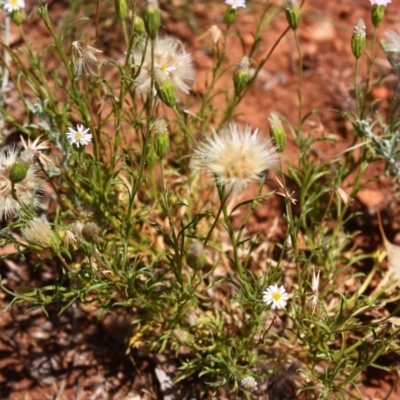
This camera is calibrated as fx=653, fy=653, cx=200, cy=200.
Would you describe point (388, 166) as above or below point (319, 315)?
above

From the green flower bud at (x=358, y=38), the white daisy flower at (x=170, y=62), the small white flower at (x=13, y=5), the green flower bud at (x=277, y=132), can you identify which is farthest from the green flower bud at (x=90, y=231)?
the green flower bud at (x=358, y=38)

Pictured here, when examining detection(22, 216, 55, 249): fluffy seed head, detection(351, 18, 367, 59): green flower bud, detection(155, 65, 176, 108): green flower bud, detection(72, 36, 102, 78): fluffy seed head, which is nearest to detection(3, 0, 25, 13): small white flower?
detection(72, 36, 102, 78): fluffy seed head

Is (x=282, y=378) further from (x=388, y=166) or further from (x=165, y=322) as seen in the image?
(x=388, y=166)

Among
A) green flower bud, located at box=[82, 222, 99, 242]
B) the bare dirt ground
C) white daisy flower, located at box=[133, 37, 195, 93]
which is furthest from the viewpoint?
the bare dirt ground

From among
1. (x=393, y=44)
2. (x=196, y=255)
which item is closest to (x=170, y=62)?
(x=393, y=44)

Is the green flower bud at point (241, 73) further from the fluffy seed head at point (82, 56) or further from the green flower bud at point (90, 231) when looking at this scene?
the green flower bud at point (90, 231)

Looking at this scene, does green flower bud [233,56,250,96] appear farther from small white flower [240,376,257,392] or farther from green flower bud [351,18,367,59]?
small white flower [240,376,257,392]

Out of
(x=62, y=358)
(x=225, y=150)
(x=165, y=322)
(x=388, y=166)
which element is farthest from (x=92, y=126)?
(x=388, y=166)
